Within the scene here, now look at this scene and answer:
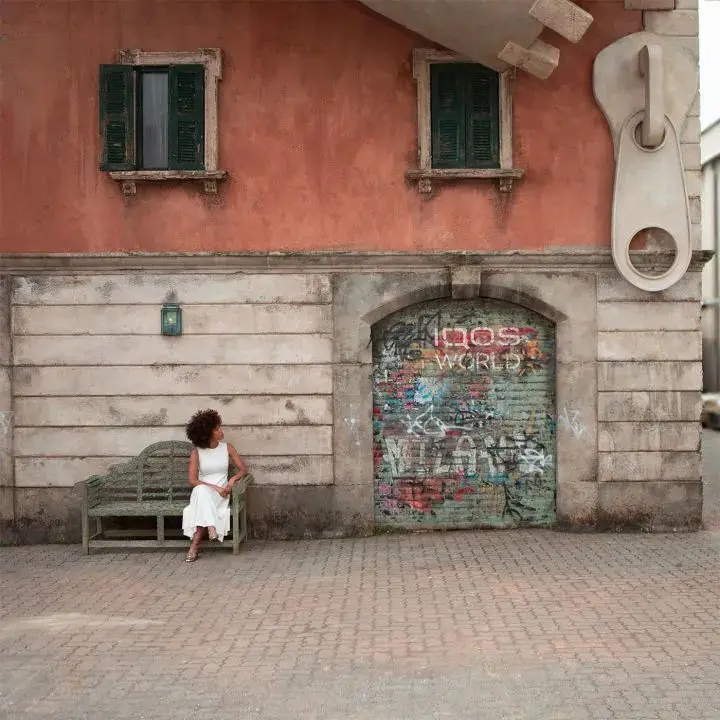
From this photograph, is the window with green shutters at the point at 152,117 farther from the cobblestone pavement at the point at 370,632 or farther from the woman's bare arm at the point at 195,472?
the cobblestone pavement at the point at 370,632

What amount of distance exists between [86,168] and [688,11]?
24.3ft

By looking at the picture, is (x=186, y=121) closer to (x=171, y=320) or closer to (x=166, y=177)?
(x=166, y=177)

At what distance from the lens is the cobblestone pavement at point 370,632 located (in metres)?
5.35

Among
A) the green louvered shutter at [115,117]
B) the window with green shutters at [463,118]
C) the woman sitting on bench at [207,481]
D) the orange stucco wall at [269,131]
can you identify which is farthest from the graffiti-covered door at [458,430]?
the green louvered shutter at [115,117]

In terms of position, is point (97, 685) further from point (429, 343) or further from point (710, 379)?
point (710, 379)

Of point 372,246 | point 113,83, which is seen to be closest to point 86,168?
point 113,83

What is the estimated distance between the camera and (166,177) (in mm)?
10258

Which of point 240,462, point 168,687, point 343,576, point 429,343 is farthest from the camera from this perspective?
point 429,343

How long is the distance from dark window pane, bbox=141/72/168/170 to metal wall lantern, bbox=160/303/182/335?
1717 millimetres

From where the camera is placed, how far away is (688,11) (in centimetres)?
1039

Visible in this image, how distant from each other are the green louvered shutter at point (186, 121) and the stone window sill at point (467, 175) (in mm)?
2531

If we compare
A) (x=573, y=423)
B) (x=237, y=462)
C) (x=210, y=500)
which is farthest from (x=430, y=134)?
(x=210, y=500)

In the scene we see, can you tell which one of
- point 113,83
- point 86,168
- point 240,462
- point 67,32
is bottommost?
point 240,462

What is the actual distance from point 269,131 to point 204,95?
0.88 m
